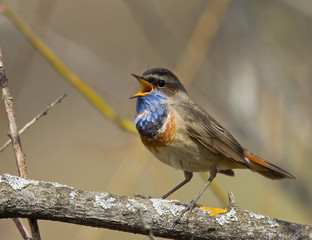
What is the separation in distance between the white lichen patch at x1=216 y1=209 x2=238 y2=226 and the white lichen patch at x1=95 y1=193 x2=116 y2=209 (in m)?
0.71

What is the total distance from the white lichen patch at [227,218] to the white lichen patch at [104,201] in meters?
0.71

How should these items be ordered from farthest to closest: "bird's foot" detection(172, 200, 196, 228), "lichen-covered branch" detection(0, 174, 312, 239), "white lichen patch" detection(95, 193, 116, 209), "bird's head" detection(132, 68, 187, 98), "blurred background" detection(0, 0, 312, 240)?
1. "blurred background" detection(0, 0, 312, 240)
2. "bird's head" detection(132, 68, 187, 98)
3. "bird's foot" detection(172, 200, 196, 228)
4. "white lichen patch" detection(95, 193, 116, 209)
5. "lichen-covered branch" detection(0, 174, 312, 239)

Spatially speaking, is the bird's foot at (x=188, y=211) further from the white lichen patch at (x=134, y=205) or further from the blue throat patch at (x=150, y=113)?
the blue throat patch at (x=150, y=113)

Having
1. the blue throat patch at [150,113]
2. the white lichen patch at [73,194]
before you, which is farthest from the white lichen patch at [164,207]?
the blue throat patch at [150,113]

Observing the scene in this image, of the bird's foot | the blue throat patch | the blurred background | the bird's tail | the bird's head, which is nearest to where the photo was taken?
the bird's foot

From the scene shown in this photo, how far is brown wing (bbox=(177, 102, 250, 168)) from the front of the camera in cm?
443

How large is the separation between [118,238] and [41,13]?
4.50 m

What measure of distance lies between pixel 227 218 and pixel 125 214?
0.69 metres

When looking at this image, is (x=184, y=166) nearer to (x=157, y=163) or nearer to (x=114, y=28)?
(x=157, y=163)

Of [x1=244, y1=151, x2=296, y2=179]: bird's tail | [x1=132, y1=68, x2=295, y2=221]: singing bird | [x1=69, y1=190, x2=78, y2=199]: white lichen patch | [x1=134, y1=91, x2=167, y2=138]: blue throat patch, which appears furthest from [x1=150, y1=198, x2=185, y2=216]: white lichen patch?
[x1=244, y1=151, x2=296, y2=179]: bird's tail

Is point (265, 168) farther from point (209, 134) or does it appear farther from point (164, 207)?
point (164, 207)

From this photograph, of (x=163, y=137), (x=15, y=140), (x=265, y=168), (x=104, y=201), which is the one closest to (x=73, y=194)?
(x=104, y=201)

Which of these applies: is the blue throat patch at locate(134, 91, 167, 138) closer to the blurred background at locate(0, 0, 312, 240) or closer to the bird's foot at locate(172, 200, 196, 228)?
the blurred background at locate(0, 0, 312, 240)

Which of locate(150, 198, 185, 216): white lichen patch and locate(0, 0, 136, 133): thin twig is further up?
locate(0, 0, 136, 133): thin twig
